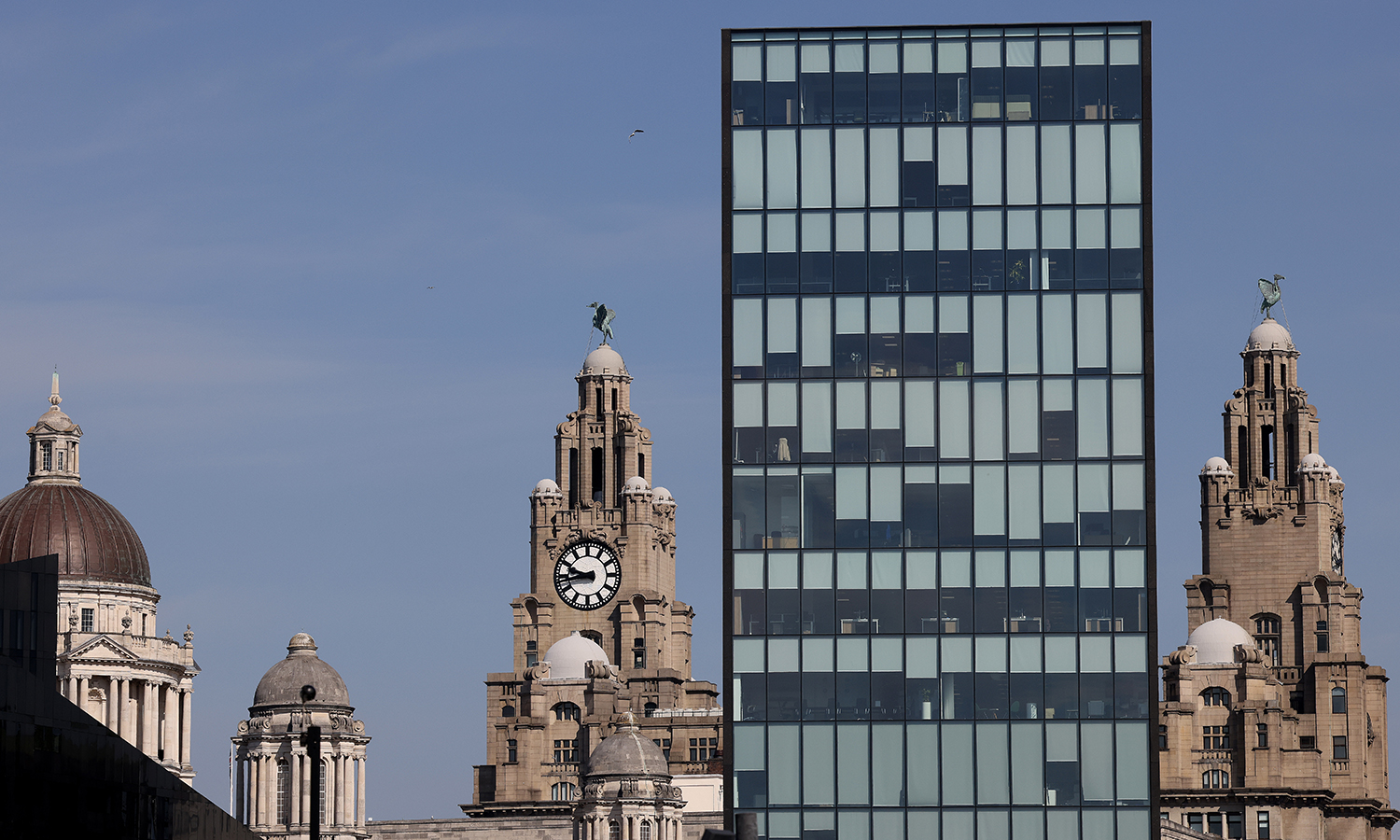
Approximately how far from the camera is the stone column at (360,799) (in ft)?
541

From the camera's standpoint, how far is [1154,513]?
4279 inches

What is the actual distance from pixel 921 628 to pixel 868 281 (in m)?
12.4

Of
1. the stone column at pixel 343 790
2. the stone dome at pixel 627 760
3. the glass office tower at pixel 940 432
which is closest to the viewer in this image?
the glass office tower at pixel 940 432

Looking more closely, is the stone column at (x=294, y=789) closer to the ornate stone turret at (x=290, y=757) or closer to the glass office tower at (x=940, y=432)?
the ornate stone turret at (x=290, y=757)

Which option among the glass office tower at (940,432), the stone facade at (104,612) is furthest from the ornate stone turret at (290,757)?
the glass office tower at (940,432)

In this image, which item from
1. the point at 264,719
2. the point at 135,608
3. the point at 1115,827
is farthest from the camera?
the point at 135,608

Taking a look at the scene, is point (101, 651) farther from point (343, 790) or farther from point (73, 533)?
point (343, 790)

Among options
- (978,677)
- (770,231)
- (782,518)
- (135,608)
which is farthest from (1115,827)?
(135,608)

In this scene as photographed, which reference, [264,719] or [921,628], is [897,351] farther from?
[264,719]

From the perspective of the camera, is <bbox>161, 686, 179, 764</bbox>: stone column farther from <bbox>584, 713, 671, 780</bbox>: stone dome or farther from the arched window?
<bbox>584, 713, 671, 780</bbox>: stone dome

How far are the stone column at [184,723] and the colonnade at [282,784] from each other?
20445mm

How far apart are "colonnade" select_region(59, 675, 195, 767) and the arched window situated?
16.2 metres

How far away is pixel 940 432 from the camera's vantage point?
360 ft

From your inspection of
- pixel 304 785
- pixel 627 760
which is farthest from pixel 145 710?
pixel 627 760
